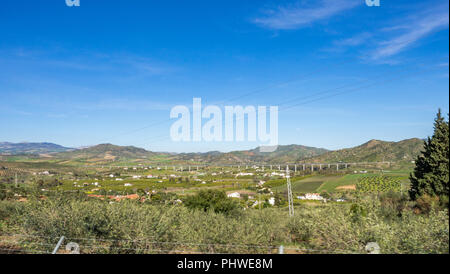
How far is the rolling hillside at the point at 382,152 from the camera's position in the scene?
190 feet

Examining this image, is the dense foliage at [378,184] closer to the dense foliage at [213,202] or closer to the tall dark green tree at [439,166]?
the dense foliage at [213,202]

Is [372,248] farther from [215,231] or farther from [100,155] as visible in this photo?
[100,155]

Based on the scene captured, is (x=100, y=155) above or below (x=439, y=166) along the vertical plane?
below

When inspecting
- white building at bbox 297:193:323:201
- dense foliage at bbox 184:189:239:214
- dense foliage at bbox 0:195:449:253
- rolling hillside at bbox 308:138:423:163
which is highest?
rolling hillside at bbox 308:138:423:163

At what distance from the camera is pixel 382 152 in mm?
70250

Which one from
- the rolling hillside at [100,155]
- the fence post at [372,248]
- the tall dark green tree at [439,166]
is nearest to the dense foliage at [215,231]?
the fence post at [372,248]

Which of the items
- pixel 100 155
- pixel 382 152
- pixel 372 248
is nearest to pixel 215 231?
pixel 372 248

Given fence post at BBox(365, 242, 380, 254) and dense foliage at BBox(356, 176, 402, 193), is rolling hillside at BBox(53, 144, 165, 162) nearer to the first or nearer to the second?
dense foliage at BBox(356, 176, 402, 193)

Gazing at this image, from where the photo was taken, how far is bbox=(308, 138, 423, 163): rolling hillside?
2277 inches

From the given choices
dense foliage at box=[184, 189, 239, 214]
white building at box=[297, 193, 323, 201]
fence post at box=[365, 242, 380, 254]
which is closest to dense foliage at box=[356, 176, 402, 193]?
white building at box=[297, 193, 323, 201]

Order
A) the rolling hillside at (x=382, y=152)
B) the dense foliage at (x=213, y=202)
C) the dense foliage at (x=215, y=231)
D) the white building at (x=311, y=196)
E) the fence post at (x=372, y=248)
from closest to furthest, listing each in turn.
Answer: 1. the fence post at (x=372, y=248)
2. the dense foliage at (x=215, y=231)
3. the dense foliage at (x=213, y=202)
4. the white building at (x=311, y=196)
5. the rolling hillside at (x=382, y=152)

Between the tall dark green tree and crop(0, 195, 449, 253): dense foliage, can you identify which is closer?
the tall dark green tree
